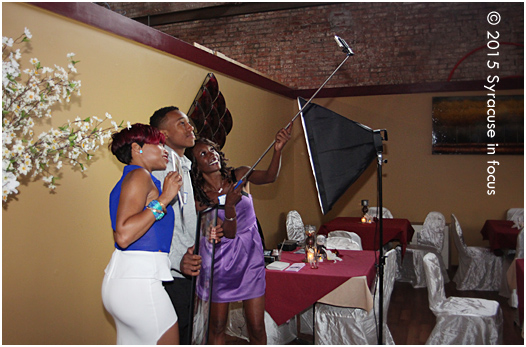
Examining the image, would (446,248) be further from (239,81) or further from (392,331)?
(239,81)

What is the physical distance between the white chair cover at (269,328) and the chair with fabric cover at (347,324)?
1.04 ft

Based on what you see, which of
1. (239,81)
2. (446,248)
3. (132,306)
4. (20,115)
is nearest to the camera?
(132,306)

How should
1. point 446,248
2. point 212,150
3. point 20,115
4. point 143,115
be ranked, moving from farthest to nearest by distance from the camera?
point 446,248 < point 143,115 < point 212,150 < point 20,115

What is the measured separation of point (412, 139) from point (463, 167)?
30.2 inches

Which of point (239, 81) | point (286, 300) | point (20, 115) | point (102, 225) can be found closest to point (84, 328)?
point (102, 225)

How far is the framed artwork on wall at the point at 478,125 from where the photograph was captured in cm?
632

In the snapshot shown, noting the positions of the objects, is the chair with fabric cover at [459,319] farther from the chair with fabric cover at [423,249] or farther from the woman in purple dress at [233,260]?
the chair with fabric cover at [423,249]

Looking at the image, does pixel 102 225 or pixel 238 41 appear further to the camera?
pixel 238 41

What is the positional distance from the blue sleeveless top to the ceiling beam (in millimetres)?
5528

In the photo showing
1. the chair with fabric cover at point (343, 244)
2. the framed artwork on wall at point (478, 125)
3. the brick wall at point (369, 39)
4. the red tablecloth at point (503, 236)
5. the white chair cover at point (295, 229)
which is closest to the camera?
the chair with fabric cover at point (343, 244)

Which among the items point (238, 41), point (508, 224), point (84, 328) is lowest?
point (84, 328)

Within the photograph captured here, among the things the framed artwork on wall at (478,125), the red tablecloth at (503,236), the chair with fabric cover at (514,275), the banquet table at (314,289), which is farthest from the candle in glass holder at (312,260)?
the framed artwork on wall at (478,125)

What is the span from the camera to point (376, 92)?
22.4ft

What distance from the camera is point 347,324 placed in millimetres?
3301
